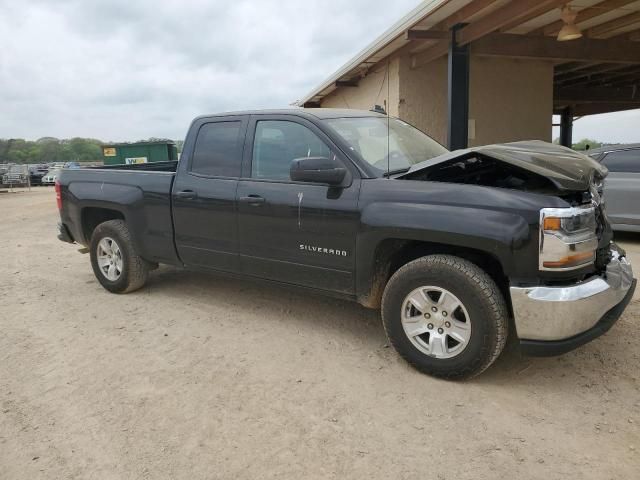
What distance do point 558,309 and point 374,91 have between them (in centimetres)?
968

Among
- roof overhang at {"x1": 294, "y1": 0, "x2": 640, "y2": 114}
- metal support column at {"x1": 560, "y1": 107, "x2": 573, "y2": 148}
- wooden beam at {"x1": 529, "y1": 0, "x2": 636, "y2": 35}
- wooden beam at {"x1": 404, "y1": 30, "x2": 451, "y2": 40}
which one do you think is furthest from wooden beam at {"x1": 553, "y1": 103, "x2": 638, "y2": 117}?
wooden beam at {"x1": 404, "y1": 30, "x2": 451, "y2": 40}

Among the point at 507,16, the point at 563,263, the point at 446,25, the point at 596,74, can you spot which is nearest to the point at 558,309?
the point at 563,263

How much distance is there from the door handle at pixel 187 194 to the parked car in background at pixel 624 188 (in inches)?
233

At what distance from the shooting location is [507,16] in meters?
7.48

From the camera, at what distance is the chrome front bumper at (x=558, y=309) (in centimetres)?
301

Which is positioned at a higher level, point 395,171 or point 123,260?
point 395,171

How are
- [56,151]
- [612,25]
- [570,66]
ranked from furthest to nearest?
[56,151], [570,66], [612,25]

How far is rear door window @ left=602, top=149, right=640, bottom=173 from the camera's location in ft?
25.1

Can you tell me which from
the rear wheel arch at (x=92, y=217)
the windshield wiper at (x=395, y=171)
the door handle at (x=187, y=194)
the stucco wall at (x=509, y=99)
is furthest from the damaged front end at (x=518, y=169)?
the stucco wall at (x=509, y=99)

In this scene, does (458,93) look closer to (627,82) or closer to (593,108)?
(627,82)

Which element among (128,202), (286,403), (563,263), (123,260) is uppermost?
(128,202)

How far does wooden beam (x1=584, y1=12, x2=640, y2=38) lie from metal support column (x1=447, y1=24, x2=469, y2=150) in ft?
9.56

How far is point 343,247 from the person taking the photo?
384 cm

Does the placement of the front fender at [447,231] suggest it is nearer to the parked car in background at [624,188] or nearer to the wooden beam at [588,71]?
the parked car in background at [624,188]
